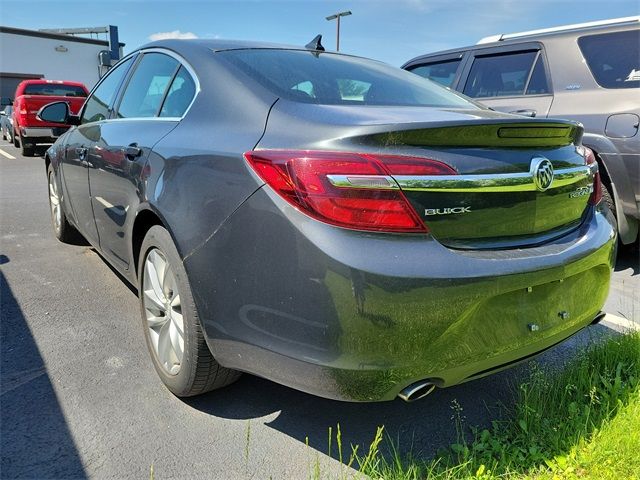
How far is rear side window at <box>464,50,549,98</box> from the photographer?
4629 millimetres

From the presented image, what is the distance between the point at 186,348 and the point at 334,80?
53.7 inches

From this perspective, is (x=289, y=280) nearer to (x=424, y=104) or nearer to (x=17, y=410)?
(x=424, y=104)

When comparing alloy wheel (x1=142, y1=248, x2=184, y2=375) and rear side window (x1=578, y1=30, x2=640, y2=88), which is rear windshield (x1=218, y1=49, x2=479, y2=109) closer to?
alloy wheel (x1=142, y1=248, x2=184, y2=375)

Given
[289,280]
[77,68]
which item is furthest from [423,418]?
[77,68]

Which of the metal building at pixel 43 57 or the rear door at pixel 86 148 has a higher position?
the metal building at pixel 43 57

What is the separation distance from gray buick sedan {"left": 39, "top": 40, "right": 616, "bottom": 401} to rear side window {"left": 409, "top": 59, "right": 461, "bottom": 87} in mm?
3304

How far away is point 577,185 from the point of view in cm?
212

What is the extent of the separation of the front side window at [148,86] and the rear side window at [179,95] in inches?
3.1

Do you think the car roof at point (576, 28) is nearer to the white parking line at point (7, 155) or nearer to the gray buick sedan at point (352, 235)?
the gray buick sedan at point (352, 235)

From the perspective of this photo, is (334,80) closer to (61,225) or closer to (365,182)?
(365,182)

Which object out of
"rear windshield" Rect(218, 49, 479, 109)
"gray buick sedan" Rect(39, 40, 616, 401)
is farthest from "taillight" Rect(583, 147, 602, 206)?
"rear windshield" Rect(218, 49, 479, 109)

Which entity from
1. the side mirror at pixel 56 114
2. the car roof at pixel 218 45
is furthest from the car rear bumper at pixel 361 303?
the side mirror at pixel 56 114

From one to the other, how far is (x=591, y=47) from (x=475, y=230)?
345 cm

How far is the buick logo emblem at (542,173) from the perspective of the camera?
1.84 meters
